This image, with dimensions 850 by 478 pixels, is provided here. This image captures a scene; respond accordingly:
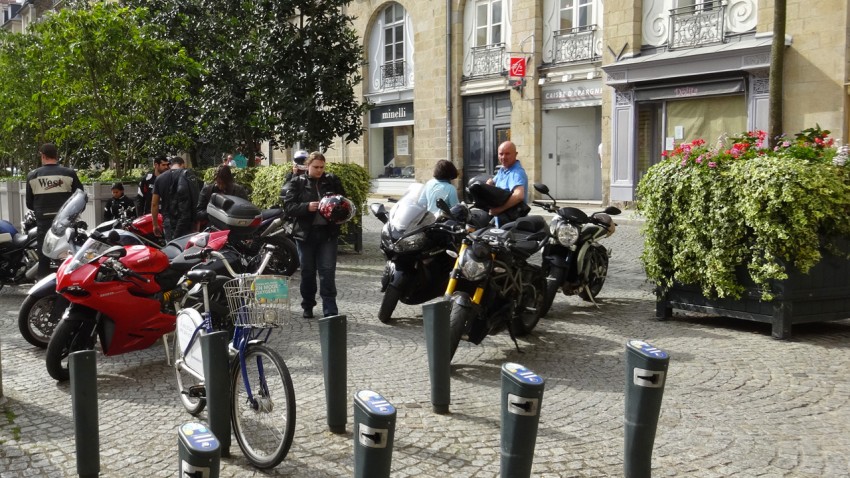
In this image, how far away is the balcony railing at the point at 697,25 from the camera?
20.0m

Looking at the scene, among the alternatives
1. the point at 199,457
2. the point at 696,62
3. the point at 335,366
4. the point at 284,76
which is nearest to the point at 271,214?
the point at 284,76

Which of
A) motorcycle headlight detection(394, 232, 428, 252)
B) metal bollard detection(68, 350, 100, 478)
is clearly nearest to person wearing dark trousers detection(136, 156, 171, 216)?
motorcycle headlight detection(394, 232, 428, 252)

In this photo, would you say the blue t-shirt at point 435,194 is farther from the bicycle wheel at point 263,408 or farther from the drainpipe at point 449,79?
the drainpipe at point 449,79

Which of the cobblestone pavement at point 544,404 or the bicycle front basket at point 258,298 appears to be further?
the cobblestone pavement at point 544,404

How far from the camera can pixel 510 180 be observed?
919 cm

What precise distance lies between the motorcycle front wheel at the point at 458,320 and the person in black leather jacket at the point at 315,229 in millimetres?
2556

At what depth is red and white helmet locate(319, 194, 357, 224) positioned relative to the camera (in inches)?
332

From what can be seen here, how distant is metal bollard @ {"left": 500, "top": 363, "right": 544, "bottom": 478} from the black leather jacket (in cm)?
528

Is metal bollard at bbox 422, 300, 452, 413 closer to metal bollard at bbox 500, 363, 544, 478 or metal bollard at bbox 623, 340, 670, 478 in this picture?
metal bollard at bbox 623, 340, 670, 478

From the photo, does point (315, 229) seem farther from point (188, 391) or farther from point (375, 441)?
point (375, 441)

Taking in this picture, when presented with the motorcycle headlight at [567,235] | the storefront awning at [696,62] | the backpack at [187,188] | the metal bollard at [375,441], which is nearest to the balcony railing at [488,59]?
the storefront awning at [696,62]

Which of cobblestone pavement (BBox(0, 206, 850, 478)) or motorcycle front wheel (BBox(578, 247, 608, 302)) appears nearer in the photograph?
cobblestone pavement (BBox(0, 206, 850, 478))

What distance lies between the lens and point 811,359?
6836 millimetres

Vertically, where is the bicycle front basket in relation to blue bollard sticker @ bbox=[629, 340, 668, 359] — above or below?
above
